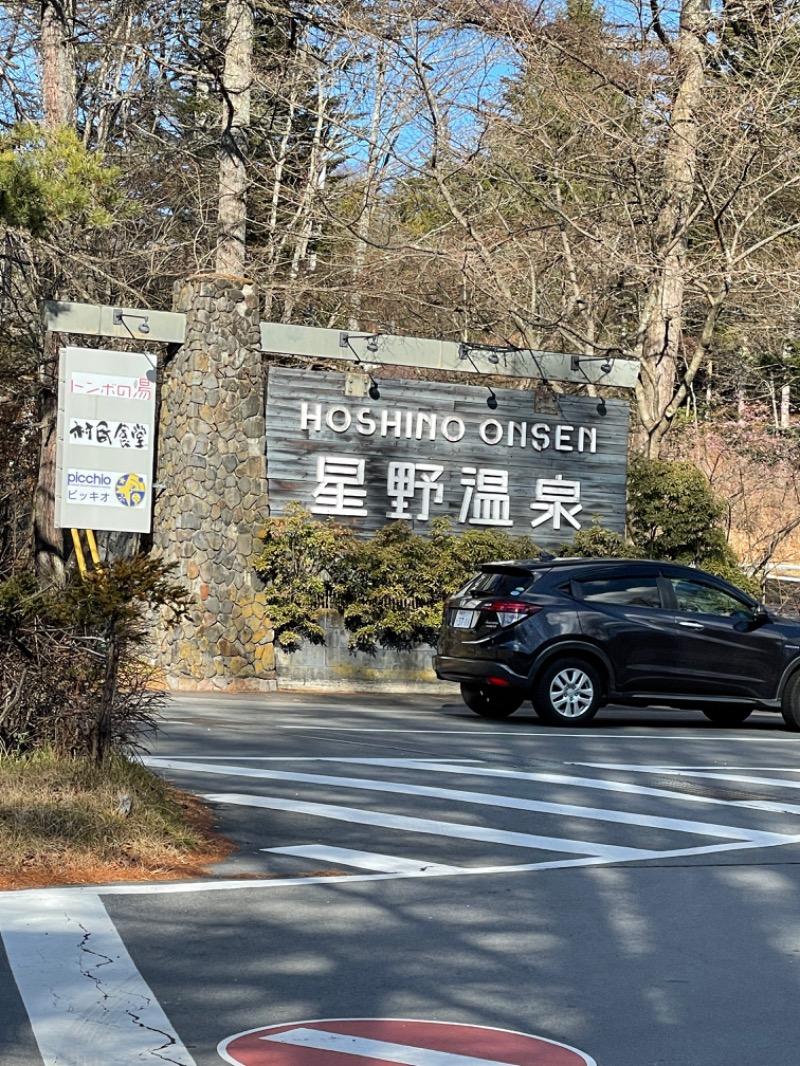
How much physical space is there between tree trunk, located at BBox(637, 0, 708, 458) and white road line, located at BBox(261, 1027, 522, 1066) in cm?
2044

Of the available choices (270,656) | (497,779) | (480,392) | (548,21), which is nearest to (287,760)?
(497,779)

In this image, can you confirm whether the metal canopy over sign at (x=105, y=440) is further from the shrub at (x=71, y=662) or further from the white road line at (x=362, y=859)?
the white road line at (x=362, y=859)

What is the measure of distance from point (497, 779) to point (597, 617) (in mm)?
4958

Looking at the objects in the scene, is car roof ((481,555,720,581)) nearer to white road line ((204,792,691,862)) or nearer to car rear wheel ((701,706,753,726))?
car rear wheel ((701,706,753,726))

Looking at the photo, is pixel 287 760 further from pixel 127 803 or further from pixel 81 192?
pixel 81 192

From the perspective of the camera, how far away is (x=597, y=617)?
1678 cm

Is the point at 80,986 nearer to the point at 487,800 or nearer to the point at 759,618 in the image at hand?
the point at 487,800

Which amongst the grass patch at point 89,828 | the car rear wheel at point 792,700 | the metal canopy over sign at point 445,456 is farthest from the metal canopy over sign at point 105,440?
the grass patch at point 89,828

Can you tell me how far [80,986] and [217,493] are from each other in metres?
15.1

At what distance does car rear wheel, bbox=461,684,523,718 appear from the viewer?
17391mm

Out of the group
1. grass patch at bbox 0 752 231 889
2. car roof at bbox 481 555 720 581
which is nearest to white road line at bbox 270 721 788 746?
car roof at bbox 481 555 720 581

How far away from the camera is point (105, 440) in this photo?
20.3m

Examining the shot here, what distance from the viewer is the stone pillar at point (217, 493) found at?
20594mm

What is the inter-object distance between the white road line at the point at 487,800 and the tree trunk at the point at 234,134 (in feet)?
40.5
